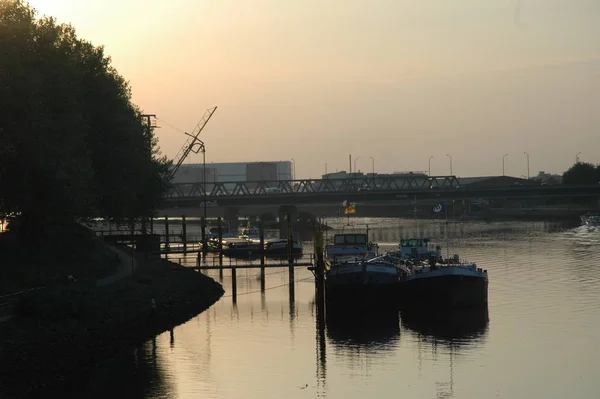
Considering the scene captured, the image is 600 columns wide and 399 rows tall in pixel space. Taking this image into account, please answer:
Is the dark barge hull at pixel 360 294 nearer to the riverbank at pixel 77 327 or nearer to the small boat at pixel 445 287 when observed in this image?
the small boat at pixel 445 287

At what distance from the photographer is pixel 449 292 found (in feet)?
255

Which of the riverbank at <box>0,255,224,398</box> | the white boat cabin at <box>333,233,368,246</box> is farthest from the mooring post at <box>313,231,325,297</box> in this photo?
the white boat cabin at <box>333,233,368,246</box>

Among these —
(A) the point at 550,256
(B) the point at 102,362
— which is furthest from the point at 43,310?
(A) the point at 550,256

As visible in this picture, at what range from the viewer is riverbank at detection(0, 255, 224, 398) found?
52.1 meters

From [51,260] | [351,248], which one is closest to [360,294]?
[351,248]

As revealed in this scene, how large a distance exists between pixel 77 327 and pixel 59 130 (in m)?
21.8

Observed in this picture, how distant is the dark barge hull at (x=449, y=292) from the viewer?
77875mm

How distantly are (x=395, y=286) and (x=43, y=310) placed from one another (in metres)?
32.1

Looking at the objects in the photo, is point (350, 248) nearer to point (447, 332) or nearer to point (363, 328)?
point (363, 328)

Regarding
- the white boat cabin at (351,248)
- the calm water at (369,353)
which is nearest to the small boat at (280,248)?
the white boat cabin at (351,248)

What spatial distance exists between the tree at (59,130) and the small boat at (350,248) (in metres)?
19.8

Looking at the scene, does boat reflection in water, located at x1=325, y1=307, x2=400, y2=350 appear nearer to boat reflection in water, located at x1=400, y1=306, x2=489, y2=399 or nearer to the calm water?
the calm water

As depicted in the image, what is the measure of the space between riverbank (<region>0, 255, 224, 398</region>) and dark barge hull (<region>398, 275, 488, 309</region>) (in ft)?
59.4

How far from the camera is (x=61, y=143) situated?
7569 cm
